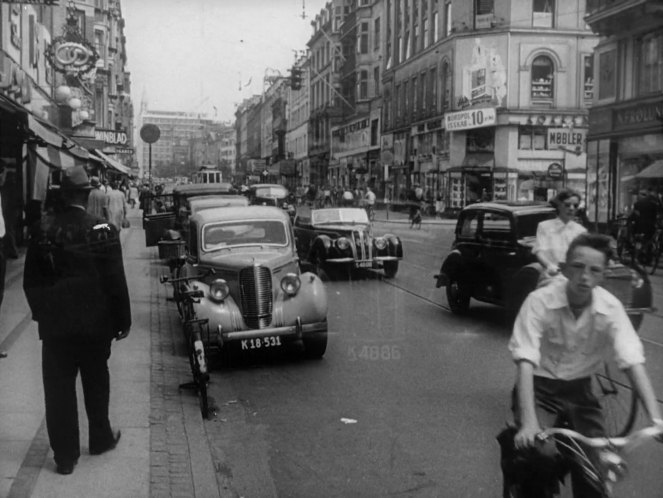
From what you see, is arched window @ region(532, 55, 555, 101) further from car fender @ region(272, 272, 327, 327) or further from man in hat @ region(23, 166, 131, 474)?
man in hat @ region(23, 166, 131, 474)

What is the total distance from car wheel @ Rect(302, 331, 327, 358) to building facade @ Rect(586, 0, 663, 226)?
60.5 feet

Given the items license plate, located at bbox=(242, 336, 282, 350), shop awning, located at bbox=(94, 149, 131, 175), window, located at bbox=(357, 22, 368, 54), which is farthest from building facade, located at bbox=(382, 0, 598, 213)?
license plate, located at bbox=(242, 336, 282, 350)

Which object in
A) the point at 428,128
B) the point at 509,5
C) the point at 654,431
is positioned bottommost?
the point at 654,431

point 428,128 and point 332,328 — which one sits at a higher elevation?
point 428,128

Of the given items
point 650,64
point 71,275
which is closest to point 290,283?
point 71,275

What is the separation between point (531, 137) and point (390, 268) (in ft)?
91.4

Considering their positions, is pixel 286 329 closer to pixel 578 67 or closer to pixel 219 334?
pixel 219 334

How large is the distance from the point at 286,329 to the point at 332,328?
247cm

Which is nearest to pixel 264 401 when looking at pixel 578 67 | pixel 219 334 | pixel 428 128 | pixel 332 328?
pixel 219 334

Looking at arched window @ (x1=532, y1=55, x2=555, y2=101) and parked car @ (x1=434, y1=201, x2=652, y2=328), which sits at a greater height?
arched window @ (x1=532, y1=55, x2=555, y2=101)

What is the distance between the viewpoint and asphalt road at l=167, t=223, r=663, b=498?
5.44 metres

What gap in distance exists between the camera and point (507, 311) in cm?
1165

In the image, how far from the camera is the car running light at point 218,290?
8984mm

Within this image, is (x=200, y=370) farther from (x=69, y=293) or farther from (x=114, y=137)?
(x=114, y=137)
